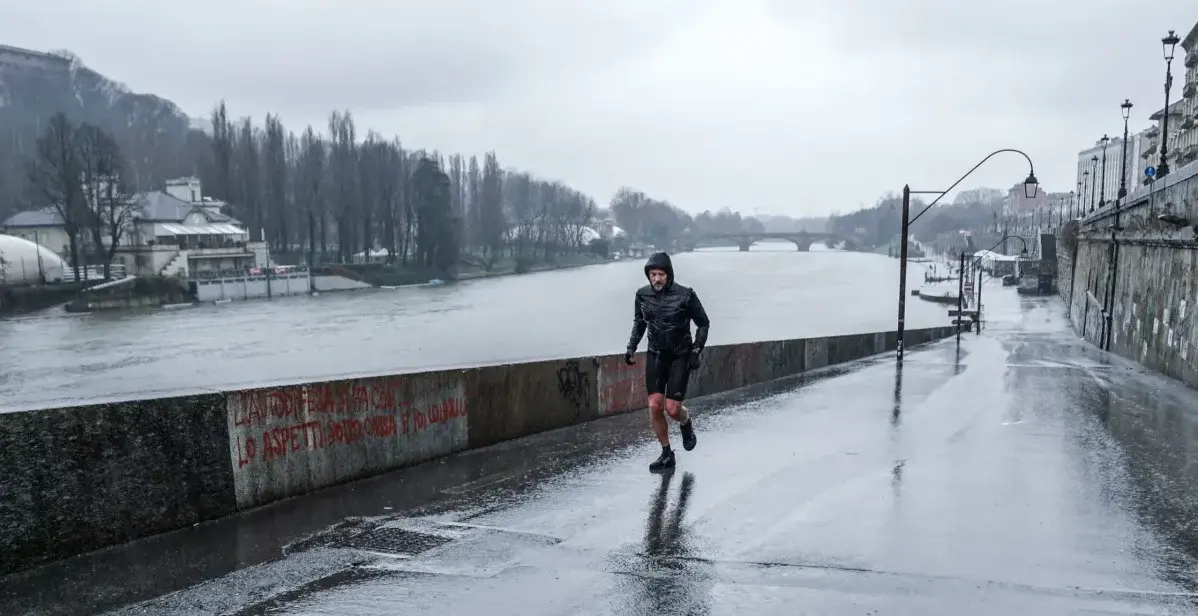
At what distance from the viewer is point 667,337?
25.6 ft

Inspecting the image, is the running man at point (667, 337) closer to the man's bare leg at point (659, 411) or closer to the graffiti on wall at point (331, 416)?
the man's bare leg at point (659, 411)

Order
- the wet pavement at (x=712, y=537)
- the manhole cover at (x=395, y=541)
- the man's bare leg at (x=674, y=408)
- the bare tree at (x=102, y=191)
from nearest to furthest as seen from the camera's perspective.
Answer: the wet pavement at (x=712, y=537) → the manhole cover at (x=395, y=541) → the man's bare leg at (x=674, y=408) → the bare tree at (x=102, y=191)

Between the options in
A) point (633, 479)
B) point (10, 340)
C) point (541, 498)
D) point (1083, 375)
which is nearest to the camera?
point (541, 498)

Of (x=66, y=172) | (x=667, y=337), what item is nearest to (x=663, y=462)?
(x=667, y=337)

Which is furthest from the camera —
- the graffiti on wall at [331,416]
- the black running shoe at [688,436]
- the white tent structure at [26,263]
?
the white tent structure at [26,263]

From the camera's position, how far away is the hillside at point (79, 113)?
412 ft

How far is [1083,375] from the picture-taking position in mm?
19953

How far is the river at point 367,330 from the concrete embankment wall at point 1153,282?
16.8 metres

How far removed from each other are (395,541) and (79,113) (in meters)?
172

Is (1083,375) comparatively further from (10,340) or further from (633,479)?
(10,340)

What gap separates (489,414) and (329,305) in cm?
7462

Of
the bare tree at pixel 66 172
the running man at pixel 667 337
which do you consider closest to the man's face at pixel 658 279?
the running man at pixel 667 337

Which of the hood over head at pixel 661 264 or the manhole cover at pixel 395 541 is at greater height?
the hood over head at pixel 661 264

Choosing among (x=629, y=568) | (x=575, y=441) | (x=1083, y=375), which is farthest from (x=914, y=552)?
(x=1083, y=375)
